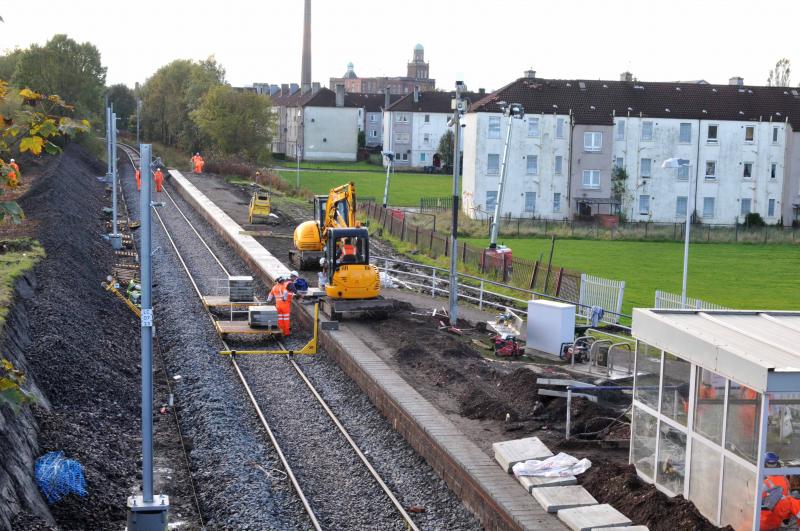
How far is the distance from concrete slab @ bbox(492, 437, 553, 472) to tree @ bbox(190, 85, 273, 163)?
75.6 m

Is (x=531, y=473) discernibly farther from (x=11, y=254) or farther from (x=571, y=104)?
(x=571, y=104)

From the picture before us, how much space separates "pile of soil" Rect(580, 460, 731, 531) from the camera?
1168 centimetres

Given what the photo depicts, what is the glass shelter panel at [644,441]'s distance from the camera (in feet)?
44.4

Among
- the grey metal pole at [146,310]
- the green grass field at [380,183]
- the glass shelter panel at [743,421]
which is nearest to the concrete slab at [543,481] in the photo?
the glass shelter panel at [743,421]

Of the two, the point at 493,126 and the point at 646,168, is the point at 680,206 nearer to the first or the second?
the point at 646,168

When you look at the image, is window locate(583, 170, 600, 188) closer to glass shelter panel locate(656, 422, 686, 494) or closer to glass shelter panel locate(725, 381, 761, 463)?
glass shelter panel locate(656, 422, 686, 494)

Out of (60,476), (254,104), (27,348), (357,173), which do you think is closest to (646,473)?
(60,476)

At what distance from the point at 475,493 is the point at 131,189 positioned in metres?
53.8

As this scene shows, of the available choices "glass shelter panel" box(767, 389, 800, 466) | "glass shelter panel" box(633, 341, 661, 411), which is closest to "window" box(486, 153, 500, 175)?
"glass shelter panel" box(633, 341, 661, 411)

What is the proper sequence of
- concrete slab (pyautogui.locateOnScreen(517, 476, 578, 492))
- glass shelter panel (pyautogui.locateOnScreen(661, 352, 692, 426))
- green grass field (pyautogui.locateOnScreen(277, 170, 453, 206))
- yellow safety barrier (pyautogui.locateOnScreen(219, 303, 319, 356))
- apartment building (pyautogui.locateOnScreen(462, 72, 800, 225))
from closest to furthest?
1. glass shelter panel (pyautogui.locateOnScreen(661, 352, 692, 426))
2. concrete slab (pyautogui.locateOnScreen(517, 476, 578, 492))
3. yellow safety barrier (pyautogui.locateOnScreen(219, 303, 319, 356))
4. apartment building (pyautogui.locateOnScreen(462, 72, 800, 225))
5. green grass field (pyautogui.locateOnScreen(277, 170, 453, 206))

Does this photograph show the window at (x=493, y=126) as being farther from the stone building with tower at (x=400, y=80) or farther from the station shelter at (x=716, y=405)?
the stone building with tower at (x=400, y=80)

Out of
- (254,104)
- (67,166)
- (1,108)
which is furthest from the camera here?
(254,104)

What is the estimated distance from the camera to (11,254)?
93.7 feet

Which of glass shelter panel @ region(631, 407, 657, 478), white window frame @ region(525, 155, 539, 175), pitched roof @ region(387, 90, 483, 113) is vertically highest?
pitched roof @ region(387, 90, 483, 113)
